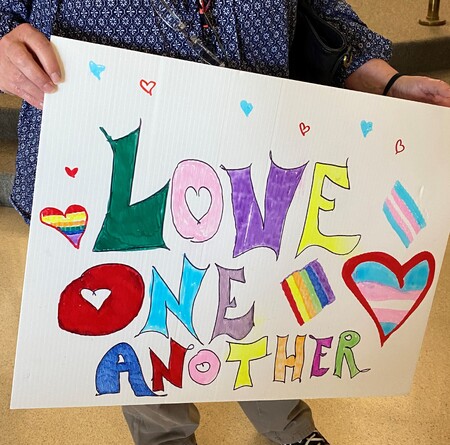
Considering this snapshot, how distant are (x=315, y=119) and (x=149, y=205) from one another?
10.1 inches

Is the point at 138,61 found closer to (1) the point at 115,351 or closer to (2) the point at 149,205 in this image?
Result: (2) the point at 149,205

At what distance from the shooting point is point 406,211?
1.03 m

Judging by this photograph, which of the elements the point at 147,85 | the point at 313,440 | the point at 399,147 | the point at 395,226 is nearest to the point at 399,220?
the point at 395,226

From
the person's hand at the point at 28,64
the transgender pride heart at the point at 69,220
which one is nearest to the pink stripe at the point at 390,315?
the transgender pride heart at the point at 69,220

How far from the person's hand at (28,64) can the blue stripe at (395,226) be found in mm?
512

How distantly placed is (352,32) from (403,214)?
1.06ft

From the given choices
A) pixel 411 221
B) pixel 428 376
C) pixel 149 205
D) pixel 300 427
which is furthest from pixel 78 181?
pixel 428 376

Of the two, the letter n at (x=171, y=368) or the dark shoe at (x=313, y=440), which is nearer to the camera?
the letter n at (x=171, y=368)

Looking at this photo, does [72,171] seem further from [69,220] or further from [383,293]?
[383,293]

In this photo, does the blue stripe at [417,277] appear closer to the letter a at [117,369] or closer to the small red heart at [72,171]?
the letter a at [117,369]

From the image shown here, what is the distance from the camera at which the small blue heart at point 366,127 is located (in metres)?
0.96

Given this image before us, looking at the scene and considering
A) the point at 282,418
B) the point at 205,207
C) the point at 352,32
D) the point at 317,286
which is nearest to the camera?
the point at 205,207

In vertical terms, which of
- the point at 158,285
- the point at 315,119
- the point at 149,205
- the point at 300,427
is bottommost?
the point at 300,427

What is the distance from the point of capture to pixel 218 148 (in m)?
0.89
